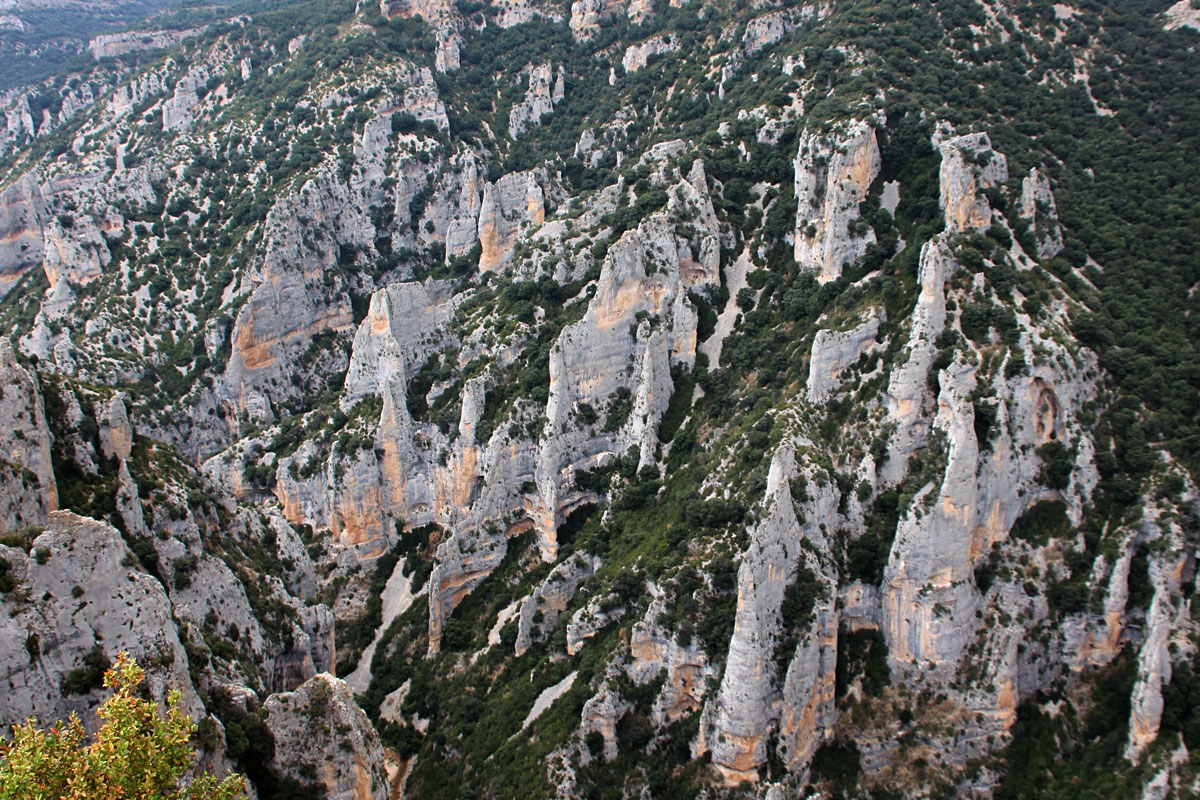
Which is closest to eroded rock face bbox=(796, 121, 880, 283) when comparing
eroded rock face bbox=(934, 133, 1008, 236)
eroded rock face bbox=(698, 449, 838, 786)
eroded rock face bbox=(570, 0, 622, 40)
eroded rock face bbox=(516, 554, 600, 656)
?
eroded rock face bbox=(934, 133, 1008, 236)

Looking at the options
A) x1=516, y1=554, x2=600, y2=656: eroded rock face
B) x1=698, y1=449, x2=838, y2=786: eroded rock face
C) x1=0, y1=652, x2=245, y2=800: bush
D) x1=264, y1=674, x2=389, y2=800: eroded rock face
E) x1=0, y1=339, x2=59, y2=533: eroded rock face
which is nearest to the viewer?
x1=0, y1=652, x2=245, y2=800: bush

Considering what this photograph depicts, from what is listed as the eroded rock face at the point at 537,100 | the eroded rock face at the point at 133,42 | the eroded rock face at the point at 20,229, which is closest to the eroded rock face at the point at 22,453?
the eroded rock face at the point at 20,229

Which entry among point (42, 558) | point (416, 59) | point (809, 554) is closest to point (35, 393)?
point (42, 558)

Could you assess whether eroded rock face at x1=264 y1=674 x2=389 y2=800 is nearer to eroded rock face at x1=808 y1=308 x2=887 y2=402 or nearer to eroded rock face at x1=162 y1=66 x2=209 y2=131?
eroded rock face at x1=808 y1=308 x2=887 y2=402

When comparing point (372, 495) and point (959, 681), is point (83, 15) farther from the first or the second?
point (959, 681)

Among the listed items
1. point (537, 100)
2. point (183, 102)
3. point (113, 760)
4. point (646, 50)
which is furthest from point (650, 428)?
point (183, 102)

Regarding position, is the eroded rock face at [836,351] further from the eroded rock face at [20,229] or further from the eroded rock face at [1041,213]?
the eroded rock face at [20,229]
